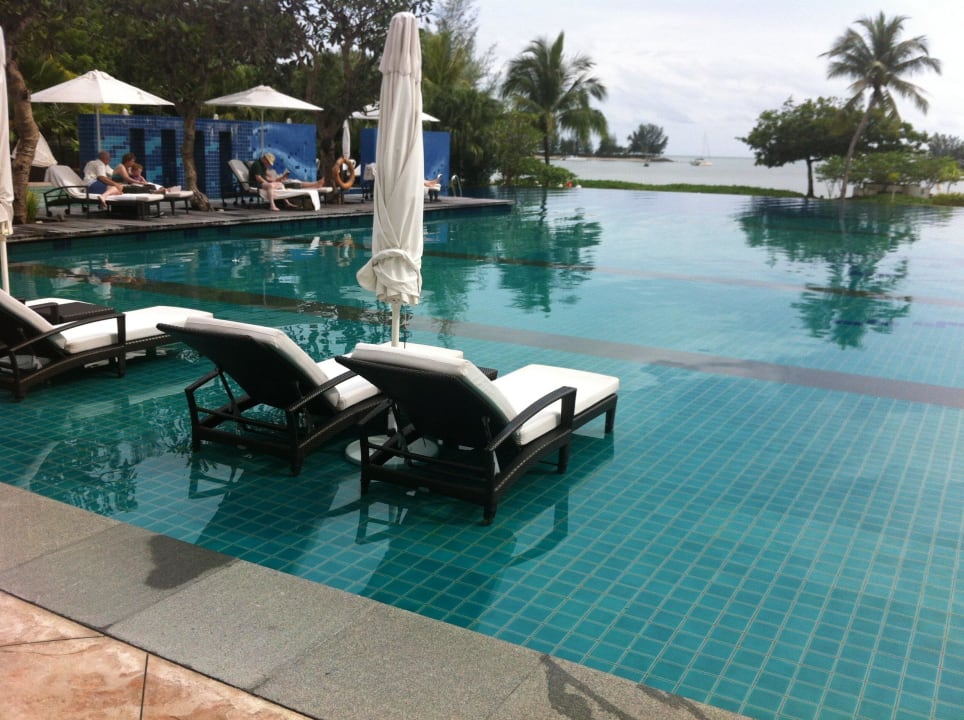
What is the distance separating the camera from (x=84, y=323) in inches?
270

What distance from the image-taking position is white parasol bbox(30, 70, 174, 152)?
57.2 feet

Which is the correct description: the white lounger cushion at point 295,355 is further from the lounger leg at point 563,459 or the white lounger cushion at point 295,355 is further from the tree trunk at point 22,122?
the tree trunk at point 22,122

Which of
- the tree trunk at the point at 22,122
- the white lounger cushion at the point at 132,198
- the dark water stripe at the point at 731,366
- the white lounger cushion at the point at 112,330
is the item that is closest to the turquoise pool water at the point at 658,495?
the dark water stripe at the point at 731,366

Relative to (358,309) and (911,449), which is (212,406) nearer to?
(358,309)

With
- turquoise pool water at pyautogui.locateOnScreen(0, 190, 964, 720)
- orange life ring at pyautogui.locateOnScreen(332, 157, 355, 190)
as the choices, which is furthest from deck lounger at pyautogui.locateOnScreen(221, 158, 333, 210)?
turquoise pool water at pyautogui.locateOnScreen(0, 190, 964, 720)

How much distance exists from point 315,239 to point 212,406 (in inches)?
471

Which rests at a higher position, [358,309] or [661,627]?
[358,309]

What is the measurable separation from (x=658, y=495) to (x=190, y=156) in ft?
55.9

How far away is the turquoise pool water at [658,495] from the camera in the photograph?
3781mm

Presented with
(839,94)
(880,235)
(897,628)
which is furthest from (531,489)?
(839,94)

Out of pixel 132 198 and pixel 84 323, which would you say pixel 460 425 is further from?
pixel 132 198

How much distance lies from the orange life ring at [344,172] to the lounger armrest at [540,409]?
19.1 metres

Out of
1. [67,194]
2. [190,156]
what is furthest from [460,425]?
[190,156]

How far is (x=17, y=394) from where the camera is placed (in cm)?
643
